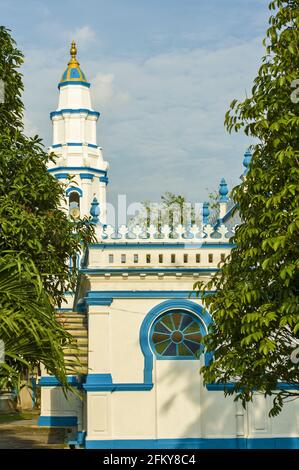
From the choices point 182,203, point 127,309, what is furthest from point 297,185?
point 182,203

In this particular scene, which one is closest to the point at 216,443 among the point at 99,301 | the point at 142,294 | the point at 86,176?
the point at 142,294

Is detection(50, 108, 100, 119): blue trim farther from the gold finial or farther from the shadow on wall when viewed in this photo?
the shadow on wall

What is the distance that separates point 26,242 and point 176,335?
297 inches

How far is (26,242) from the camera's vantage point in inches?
538

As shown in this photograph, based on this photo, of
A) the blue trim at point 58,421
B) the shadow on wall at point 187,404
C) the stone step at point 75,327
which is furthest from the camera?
the blue trim at point 58,421

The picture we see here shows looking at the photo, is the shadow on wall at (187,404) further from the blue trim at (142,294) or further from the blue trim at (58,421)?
the blue trim at (58,421)

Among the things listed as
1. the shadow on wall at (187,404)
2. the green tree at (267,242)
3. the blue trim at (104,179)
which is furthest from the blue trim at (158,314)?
the blue trim at (104,179)

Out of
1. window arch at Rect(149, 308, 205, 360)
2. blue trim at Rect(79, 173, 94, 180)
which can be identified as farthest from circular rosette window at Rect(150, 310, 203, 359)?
blue trim at Rect(79, 173, 94, 180)

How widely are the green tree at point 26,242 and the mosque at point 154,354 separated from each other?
412 centimetres

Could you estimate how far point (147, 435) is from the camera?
19.9m

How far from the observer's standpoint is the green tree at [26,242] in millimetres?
12219

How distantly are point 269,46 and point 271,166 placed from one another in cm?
194

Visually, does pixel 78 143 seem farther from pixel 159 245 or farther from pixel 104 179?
pixel 159 245
